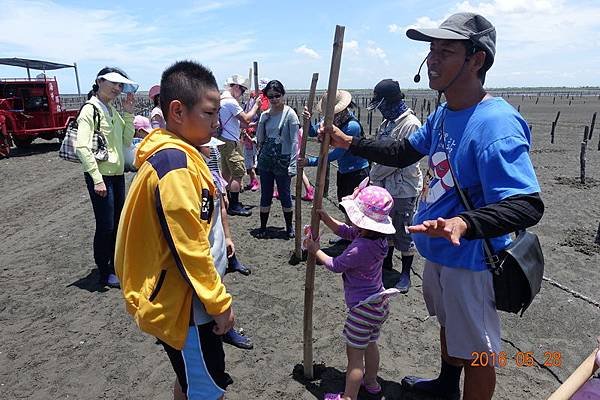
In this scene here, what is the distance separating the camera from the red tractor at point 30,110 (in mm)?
14602

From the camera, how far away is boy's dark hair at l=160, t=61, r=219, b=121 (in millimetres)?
1933

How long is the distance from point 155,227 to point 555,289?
16.0 ft

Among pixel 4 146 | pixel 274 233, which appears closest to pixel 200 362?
pixel 274 233

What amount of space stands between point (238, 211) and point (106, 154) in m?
3.55

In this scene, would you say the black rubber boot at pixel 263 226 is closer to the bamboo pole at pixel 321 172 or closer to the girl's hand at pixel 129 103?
the girl's hand at pixel 129 103

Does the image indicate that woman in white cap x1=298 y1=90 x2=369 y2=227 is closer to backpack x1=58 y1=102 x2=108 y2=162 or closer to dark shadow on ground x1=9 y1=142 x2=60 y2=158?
backpack x1=58 y1=102 x2=108 y2=162

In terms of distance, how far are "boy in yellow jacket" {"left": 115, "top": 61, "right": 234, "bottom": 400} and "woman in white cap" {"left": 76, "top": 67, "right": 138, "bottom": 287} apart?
254 cm

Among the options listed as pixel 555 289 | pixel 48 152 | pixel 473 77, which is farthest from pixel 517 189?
pixel 48 152

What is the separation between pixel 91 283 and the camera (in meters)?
5.00

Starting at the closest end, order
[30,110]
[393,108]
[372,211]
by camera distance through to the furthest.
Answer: [372,211], [393,108], [30,110]

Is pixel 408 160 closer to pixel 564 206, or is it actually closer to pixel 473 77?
pixel 473 77

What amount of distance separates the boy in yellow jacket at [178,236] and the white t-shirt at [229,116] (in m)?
4.62

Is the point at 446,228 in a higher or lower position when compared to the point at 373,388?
higher

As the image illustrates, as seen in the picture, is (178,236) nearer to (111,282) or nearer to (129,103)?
(111,282)
